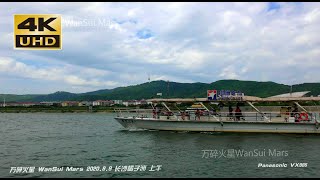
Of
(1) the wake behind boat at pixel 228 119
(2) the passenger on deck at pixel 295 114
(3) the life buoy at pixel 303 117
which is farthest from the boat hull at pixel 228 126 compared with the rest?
(2) the passenger on deck at pixel 295 114

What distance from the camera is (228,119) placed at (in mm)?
32594

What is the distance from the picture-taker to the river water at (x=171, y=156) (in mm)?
17141

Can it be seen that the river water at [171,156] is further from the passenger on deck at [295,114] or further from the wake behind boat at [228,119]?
the passenger on deck at [295,114]

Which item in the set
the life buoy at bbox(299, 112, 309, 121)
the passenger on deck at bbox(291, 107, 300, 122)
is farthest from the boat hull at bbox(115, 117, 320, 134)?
the passenger on deck at bbox(291, 107, 300, 122)

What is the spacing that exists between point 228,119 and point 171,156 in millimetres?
12843

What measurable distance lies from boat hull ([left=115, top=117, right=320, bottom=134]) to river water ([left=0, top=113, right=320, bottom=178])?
34.9 inches

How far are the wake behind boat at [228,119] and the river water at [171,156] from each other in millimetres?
1121

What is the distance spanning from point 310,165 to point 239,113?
13.7m

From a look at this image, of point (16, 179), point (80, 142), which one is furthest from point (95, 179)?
point (80, 142)

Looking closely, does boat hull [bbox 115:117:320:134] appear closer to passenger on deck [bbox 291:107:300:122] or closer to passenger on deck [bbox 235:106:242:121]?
passenger on deck [bbox 235:106:242:121]

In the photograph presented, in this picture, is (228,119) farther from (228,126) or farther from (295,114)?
(295,114)

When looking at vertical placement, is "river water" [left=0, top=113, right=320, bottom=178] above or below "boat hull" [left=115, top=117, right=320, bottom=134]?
below

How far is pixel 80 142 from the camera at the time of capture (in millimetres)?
28781

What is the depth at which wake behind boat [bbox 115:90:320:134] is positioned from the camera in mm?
30594
